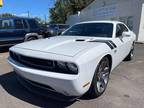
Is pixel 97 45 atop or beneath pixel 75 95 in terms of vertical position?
atop

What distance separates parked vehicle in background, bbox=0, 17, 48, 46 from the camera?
9578mm

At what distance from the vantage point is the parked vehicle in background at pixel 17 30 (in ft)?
31.4

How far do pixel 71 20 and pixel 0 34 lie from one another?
2592 centimetres

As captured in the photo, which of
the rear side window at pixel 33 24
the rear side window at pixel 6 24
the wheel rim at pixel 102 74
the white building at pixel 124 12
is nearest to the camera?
the wheel rim at pixel 102 74

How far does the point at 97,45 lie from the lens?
3.99 meters

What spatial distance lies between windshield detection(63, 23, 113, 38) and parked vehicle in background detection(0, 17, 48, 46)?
4882 millimetres

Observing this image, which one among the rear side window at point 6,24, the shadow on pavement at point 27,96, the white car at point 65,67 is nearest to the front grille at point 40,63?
the white car at point 65,67

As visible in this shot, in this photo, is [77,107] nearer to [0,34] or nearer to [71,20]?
[0,34]

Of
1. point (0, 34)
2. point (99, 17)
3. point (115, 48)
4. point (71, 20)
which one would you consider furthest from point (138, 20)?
point (71, 20)

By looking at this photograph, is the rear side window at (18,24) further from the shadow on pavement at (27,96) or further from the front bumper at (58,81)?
the front bumper at (58,81)

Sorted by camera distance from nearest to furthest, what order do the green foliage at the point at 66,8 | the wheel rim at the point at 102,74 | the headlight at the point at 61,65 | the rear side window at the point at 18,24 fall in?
the headlight at the point at 61,65 → the wheel rim at the point at 102,74 → the rear side window at the point at 18,24 → the green foliage at the point at 66,8

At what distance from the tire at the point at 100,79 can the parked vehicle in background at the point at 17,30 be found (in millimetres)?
6673

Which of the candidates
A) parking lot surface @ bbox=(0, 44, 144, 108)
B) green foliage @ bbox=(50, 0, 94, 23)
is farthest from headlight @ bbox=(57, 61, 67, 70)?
green foliage @ bbox=(50, 0, 94, 23)

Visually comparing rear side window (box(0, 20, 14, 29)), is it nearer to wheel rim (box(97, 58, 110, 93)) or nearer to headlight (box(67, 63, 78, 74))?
wheel rim (box(97, 58, 110, 93))
